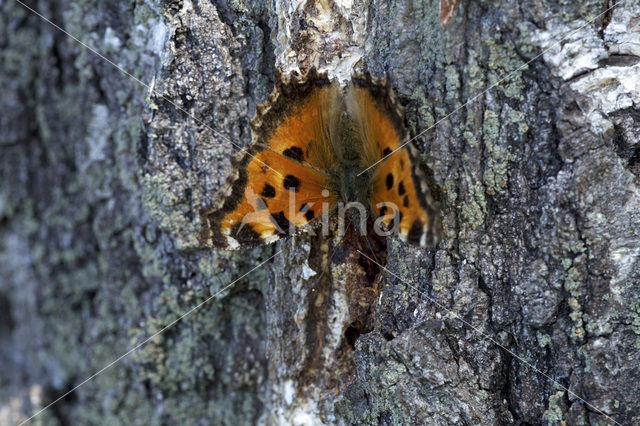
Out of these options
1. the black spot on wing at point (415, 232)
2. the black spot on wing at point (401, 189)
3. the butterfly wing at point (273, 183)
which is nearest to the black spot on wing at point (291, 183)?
the butterfly wing at point (273, 183)

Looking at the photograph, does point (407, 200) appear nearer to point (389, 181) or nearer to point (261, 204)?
point (389, 181)

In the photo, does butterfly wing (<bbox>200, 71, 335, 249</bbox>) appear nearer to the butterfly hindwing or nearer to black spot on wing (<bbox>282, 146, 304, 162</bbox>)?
black spot on wing (<bbox>282, 146, 304, 162</bbox>)

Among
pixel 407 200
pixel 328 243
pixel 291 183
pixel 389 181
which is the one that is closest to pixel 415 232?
pixel 407 200

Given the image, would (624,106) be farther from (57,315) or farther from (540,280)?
(57,315)

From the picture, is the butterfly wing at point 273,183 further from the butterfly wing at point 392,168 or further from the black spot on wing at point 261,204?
the butterfly wing at point 392,168

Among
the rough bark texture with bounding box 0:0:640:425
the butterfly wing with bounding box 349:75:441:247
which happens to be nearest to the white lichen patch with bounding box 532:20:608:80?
the rough bark texture with bounding box 0:0:640:425

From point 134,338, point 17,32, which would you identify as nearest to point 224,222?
point 134,338
